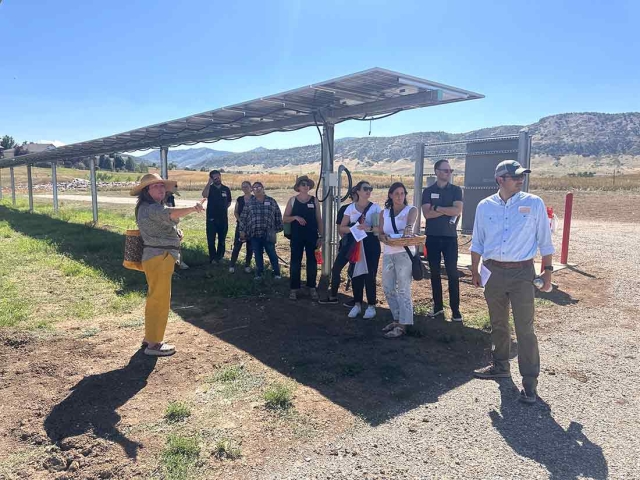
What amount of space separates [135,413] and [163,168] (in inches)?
330

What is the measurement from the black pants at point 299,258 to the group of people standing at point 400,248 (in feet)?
0.05

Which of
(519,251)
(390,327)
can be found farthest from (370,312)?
(519,251)

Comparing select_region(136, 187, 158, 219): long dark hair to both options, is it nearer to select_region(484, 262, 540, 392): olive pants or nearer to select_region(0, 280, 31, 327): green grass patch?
select_region(0, 280, 31, 327): green grass patch

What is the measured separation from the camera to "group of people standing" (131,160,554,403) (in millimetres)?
3754

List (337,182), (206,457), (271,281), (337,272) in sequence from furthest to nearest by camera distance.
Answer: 1. (271,281)
2. (337,182)
3. (337,272)
4. (206,457)

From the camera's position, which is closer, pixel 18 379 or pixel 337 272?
pixel 18 379

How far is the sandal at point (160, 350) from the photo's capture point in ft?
15.3

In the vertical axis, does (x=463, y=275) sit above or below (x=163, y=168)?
below

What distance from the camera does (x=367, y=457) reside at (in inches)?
118

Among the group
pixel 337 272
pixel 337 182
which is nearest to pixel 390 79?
pixel 337 182

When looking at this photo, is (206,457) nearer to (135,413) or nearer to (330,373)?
(135,413)

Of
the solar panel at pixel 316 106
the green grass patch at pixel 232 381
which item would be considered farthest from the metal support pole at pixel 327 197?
the green grass patch at pixel 232 381

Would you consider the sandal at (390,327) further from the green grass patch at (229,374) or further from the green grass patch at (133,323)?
the green grass patch at (133,323)

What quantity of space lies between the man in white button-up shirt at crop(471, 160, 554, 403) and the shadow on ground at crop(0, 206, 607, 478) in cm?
52
